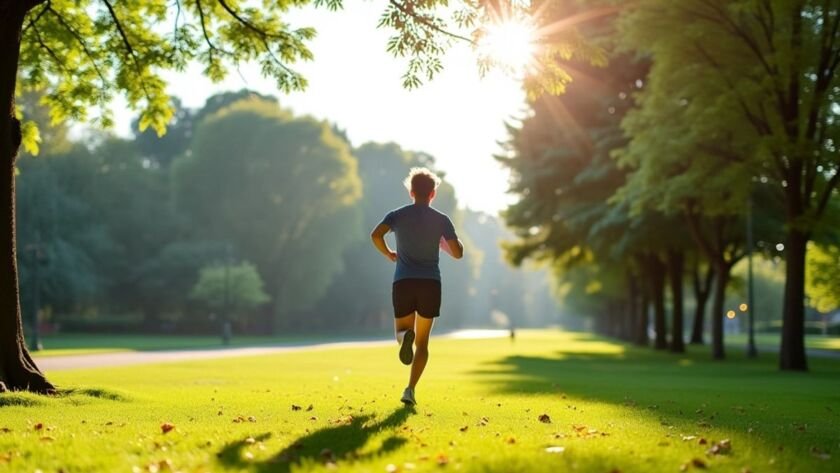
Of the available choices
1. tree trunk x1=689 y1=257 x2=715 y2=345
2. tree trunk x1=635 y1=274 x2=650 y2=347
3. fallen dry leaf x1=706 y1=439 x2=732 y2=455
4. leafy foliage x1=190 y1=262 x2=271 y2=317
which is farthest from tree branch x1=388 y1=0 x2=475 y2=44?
leafy foliage x1=190 y1=262 x2=271 y2=317

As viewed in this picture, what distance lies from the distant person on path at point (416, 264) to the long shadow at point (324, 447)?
3.78ft

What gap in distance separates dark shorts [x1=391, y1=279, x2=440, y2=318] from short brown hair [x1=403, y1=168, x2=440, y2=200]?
2.72 feet

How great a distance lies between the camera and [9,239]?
10297 millimetres

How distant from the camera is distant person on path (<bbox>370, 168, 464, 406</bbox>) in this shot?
833cm

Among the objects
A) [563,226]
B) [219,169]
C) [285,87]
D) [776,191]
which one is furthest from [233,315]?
[285,87]

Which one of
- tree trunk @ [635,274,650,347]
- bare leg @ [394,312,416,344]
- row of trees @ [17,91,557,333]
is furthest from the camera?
row of trees @ [17,91,557,333]

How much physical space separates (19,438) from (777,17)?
2057cm

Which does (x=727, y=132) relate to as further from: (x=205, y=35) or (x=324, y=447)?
(x=324, y=447)

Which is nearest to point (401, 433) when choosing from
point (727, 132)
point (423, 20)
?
point (423, 20)

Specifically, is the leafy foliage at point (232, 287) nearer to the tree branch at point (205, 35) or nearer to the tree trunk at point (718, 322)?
the tree trunk at point (718, 322)

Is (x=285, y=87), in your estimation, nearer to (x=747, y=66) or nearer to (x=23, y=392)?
(x=23, y=392)

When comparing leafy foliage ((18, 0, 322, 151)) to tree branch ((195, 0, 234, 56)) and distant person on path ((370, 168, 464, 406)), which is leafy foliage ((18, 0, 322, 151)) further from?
distant person on path ((370, 168, 464, 406))

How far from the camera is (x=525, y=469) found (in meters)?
5.26

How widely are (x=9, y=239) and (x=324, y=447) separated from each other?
5.83m
